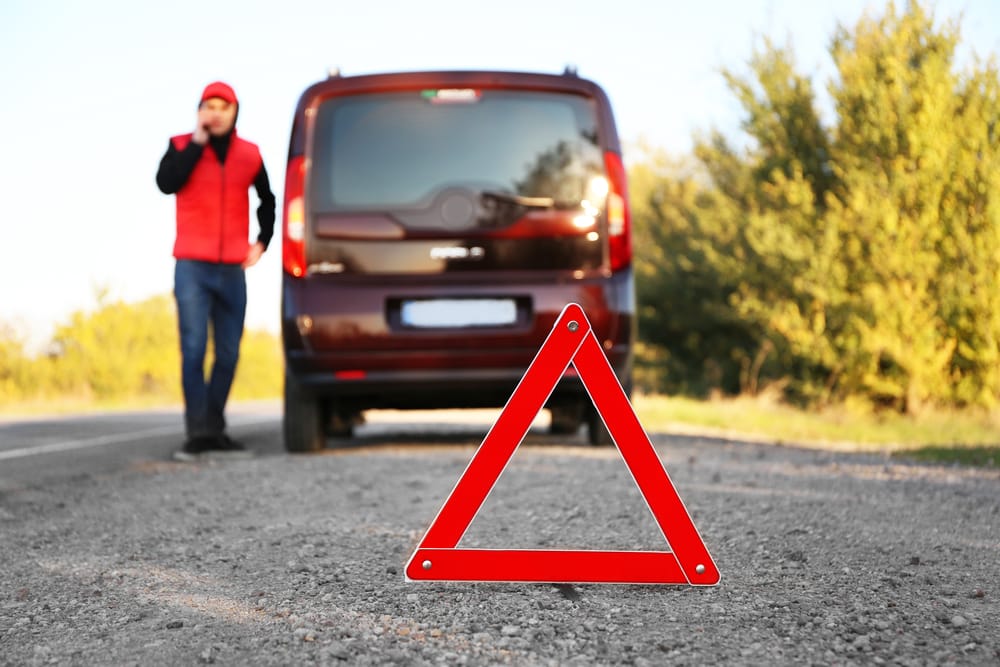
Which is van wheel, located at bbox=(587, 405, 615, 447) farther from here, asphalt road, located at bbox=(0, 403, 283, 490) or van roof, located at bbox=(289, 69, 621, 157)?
asphalt road, located at bbox=(0, 403, 283, 490)

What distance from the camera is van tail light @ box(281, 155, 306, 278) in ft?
19.4

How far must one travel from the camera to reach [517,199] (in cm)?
589

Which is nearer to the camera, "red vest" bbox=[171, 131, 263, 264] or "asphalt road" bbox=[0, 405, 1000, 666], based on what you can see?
"asphalt road" bbox=[0, 405, 1000, 666]

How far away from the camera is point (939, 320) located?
1221 centimetres

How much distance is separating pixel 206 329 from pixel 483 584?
13.4 ft

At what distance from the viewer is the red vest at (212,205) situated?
6.44 meters

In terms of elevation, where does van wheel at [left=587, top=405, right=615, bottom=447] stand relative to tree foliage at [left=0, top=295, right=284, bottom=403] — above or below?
above

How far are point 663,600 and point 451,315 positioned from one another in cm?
323

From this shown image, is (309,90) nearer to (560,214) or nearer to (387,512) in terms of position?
(560,214)

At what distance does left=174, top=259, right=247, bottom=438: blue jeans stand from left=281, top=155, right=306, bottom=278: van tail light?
850 millimetres

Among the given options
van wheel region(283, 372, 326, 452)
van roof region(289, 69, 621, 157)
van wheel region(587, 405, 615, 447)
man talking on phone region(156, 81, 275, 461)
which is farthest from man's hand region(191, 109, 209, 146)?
van wheel region(587, 405, 615, 447)

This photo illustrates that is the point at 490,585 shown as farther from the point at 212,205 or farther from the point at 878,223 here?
the point at 878,223

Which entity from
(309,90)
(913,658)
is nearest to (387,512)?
(913,658)

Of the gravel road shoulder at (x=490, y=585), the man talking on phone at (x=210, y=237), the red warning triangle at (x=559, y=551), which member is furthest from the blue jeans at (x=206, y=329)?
the red warning triangle at (x=559, y=551)
